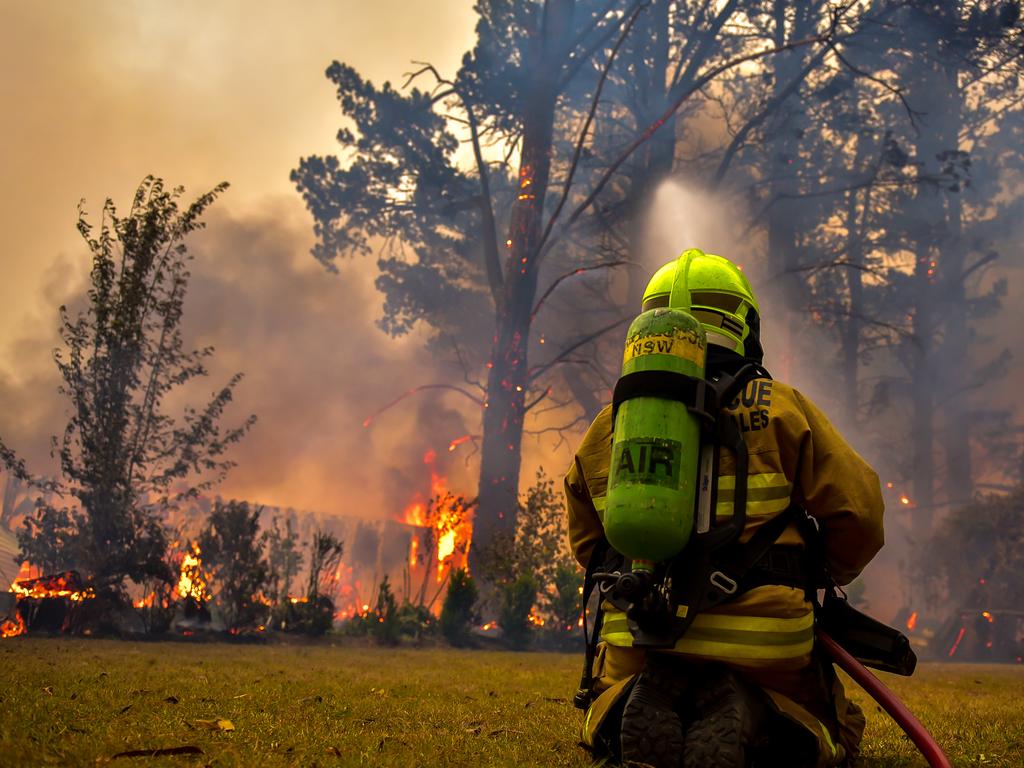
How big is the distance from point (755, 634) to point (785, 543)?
1.06 ft

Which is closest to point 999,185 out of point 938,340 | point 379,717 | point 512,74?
point 938,340

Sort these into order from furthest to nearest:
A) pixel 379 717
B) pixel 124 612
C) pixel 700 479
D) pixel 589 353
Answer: pixel 589 353 → pixel 124 612 → pixel 379 717 → pixel 700 479

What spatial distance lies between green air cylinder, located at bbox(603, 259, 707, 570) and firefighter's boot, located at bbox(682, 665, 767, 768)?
423 millimetres

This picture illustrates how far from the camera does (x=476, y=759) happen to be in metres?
3.16

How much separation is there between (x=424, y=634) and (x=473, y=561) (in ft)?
10.6

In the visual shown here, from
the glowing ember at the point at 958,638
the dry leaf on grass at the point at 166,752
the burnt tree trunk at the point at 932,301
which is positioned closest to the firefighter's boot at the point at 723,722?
the dry leaf on grass at the point at 166,752

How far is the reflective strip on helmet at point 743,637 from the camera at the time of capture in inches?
106

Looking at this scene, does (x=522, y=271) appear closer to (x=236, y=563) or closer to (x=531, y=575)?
(x=531, y=575)

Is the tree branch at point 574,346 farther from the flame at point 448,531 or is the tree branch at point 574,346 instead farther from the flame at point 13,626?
the flame at point 13,626

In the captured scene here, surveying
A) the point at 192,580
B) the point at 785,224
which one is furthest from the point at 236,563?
the point at 785,224

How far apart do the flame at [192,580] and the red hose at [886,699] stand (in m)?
9.63

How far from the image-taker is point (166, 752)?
9.21 ft

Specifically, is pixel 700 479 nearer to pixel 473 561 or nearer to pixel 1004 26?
pixel 473 561

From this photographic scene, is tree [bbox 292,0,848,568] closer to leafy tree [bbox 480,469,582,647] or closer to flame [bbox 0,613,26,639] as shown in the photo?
leafy tree [bbox 480,469,582,647]
